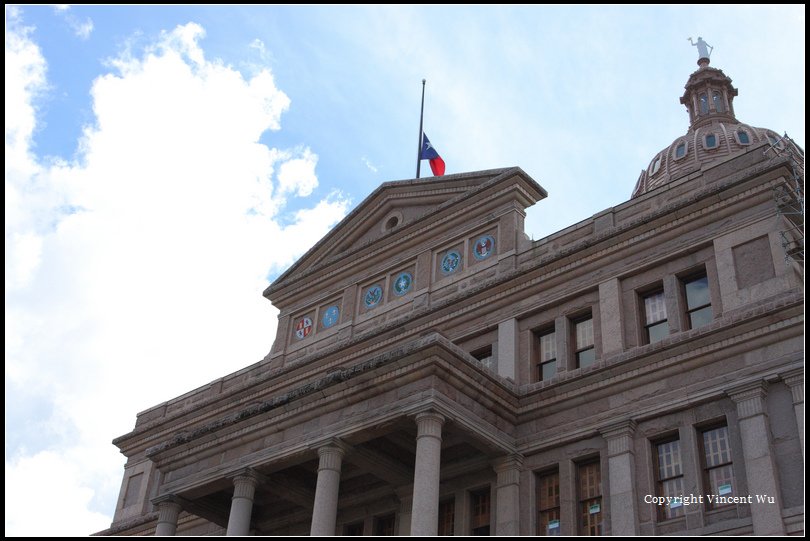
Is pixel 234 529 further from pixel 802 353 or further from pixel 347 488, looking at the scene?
pixel 802 353

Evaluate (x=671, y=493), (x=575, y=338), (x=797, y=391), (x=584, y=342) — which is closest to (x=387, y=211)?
(x=575, y=338)

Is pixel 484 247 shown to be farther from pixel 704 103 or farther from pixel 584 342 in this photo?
pixel 704 103

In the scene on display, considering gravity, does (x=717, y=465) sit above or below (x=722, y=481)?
above

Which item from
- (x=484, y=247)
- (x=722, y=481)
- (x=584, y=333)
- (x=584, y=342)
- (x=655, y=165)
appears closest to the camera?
(x=722, y=481)

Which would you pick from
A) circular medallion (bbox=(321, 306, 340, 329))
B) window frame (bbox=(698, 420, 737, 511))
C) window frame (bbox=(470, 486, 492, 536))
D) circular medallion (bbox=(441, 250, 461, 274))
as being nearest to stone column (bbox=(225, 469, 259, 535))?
window frame (bbox=(470, 486, 492, 536))

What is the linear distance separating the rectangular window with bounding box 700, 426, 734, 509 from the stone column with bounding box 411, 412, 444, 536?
5.69 meters

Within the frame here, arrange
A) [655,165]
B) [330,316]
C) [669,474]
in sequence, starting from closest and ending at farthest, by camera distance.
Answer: [669,474] → [330,316] → [655,165]

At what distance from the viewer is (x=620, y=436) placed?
21578 mm

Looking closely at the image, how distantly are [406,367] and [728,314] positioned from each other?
741cm

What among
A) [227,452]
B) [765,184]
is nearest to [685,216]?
[765,184]

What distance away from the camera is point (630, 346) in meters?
23.1

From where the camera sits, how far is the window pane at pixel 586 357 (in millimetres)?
23906

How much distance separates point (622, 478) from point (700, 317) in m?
4.39

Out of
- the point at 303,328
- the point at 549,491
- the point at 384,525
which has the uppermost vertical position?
the point at 303,328
